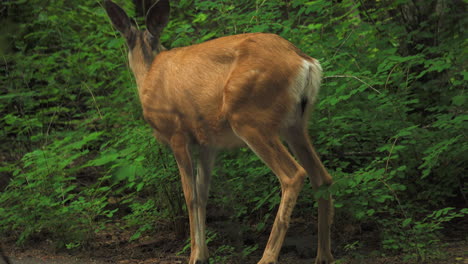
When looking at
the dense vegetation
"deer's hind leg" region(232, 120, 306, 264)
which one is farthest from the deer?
the dense vegetation

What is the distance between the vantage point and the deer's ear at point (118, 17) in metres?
5.96

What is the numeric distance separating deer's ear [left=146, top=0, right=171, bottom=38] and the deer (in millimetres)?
11

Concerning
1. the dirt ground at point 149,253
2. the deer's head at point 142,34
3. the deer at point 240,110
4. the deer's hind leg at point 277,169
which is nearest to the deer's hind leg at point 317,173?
the deer at point 240,110

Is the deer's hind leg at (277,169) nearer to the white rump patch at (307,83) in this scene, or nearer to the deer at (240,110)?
the deer at (240,110)

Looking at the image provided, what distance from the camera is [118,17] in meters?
6.07

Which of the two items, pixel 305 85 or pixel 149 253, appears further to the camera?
pixel 149 253

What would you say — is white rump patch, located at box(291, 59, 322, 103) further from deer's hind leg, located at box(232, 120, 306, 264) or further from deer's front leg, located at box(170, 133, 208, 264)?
deer's front leg, located at box(170, 133, 208, 264)

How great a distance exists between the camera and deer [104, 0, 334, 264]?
477 centimetres

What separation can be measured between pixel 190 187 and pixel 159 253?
42.7 inches

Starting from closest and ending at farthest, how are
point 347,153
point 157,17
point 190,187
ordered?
point 190,187 → point 157,17 → point 347,153

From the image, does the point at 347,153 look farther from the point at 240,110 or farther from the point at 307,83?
the point at 240,110

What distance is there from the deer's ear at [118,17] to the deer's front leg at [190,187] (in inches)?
56.5

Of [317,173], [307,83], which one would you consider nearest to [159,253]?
[317,173]

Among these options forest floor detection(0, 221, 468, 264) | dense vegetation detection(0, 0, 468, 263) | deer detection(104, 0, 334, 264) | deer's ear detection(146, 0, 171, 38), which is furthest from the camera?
deer's ear detection(146, 0, 171, 38)
